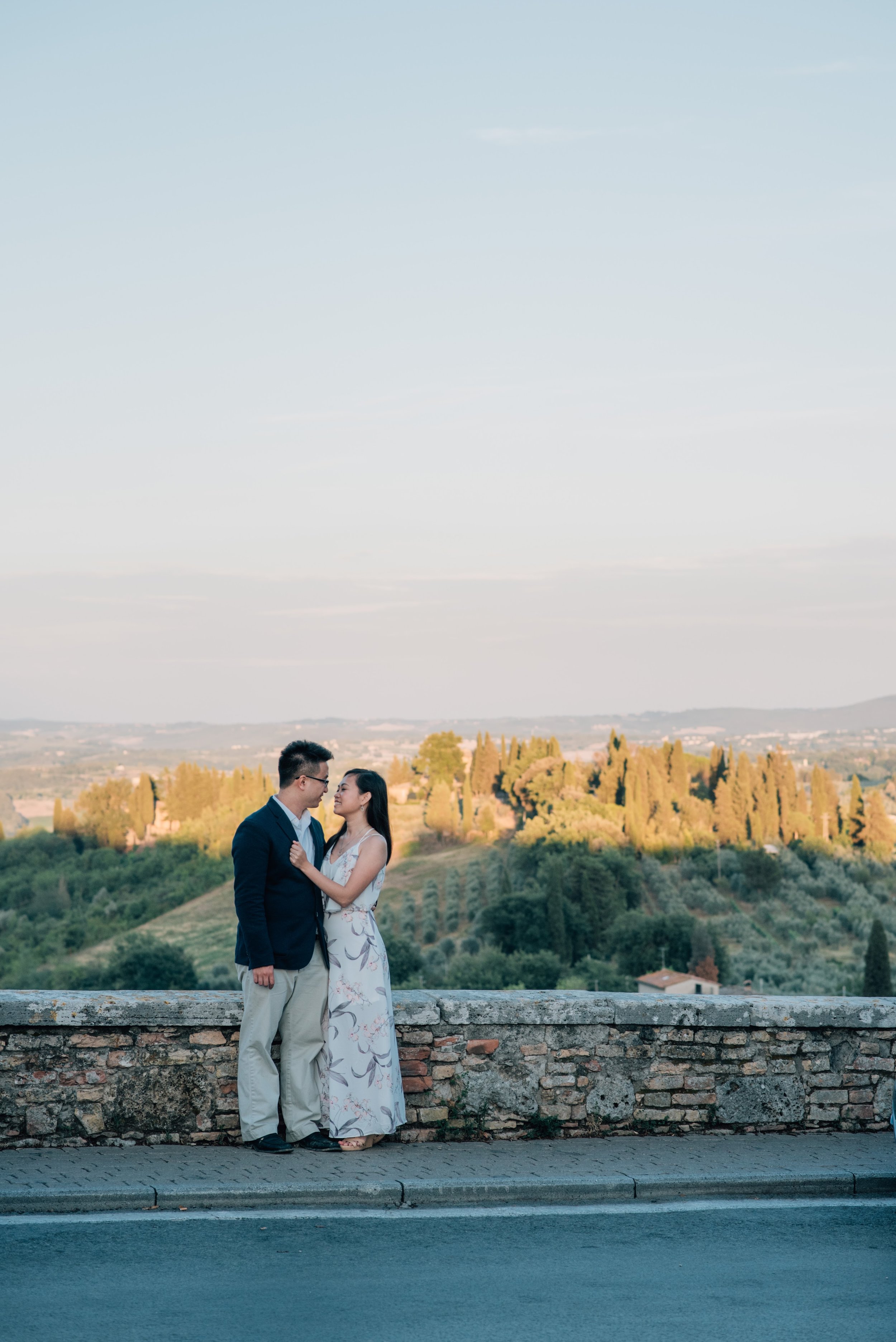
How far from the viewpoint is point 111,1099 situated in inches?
249

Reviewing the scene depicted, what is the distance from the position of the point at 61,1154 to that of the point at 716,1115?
341 cm

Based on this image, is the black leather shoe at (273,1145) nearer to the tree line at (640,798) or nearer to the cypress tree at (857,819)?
the tree line at (640,798)

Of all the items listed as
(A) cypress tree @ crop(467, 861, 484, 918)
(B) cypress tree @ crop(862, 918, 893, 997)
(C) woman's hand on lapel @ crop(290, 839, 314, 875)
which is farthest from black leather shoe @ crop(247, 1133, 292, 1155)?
(A) cypress tree @ crop(467, 861, 484, 918)

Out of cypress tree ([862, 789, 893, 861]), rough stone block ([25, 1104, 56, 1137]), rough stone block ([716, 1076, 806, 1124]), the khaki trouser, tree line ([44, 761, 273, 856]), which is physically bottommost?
cypress tree ([862, 789, 893, 861])

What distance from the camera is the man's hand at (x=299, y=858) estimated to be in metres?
6.18

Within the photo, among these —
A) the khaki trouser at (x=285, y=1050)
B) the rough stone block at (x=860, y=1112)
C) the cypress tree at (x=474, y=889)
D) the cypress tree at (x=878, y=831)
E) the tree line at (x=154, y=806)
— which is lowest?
the cypress tree at (x=474, y=889)

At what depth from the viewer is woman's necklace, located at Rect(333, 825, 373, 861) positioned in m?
6.39

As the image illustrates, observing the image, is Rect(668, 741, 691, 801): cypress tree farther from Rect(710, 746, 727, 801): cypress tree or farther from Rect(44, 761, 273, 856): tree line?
Rect(44, 761, 273, 856): tree line

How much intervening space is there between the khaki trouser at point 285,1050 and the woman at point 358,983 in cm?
7

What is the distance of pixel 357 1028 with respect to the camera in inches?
248

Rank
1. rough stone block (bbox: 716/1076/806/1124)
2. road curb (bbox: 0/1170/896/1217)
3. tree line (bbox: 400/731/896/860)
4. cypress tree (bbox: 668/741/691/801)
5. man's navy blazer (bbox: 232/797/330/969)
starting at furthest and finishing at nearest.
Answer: cypress tree (bbox: 668/741/691/801) → tree line (bbox: 400/731/896/860) → rough stone block (bbox: 716/1076/806/1124) → man's navy blazer (bbox: 232/797/330/969) → road curb (bbox: 0/1170/896/1217)

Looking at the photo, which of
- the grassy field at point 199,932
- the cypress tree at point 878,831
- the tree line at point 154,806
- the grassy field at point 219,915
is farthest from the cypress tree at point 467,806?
the cypress tree at point 878,831

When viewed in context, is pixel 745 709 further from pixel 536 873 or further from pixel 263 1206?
pixel 263 1206

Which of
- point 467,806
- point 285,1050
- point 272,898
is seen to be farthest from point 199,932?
point 272,898
